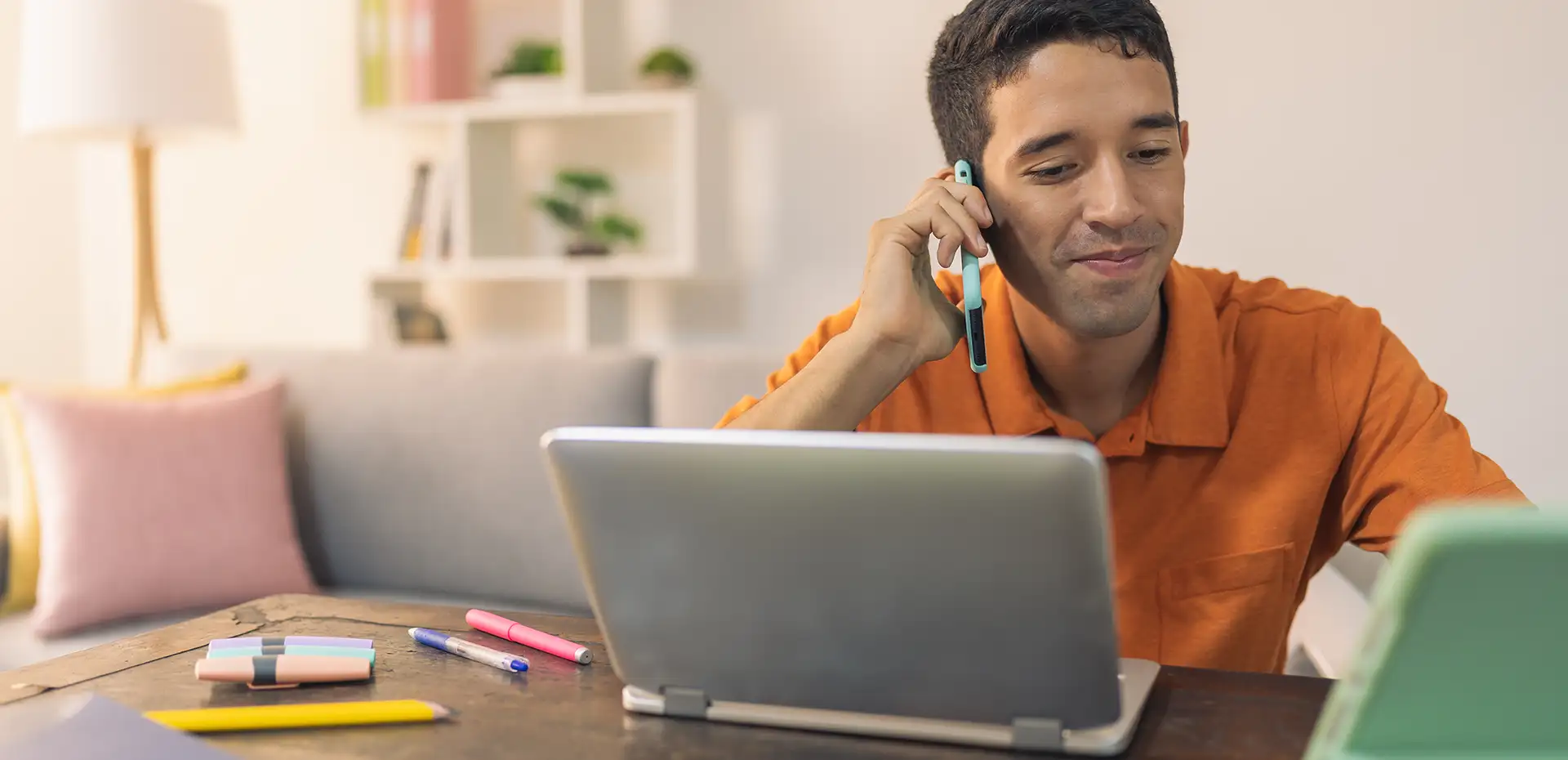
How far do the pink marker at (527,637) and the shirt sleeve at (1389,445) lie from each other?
69cm

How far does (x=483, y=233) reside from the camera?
2877 millimetres

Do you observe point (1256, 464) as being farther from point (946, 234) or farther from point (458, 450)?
point (458, 450)

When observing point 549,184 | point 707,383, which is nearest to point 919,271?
point 707,383

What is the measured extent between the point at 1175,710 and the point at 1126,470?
48 centimetres

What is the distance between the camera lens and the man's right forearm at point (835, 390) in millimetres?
1091

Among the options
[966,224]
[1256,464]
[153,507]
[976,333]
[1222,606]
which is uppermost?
[966,224]

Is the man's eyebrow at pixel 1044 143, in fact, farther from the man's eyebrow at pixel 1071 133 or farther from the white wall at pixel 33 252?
the white wall at pixel 33 252

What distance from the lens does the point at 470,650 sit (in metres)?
0.84

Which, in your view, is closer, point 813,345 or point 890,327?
point 890,327

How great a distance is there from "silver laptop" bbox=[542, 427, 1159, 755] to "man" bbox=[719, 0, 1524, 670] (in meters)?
0.42

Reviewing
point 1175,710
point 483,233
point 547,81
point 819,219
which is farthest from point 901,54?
point 1175,710

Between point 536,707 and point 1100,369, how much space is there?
0.71 metres

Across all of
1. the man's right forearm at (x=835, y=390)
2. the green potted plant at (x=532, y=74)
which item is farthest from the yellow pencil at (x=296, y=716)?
the green potted plant at (x=532, y=74)

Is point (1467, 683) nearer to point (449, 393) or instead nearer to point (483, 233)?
point (449, 393)
